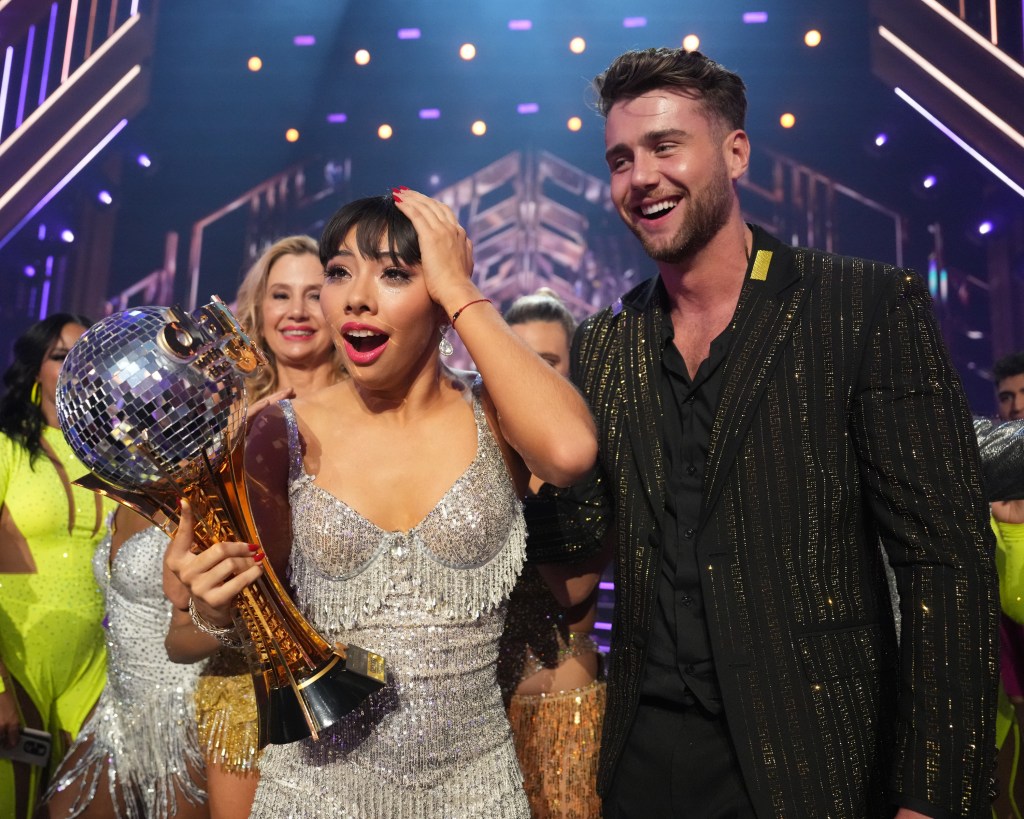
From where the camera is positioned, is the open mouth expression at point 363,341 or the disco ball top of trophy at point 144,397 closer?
the disco ball top of trophy at point 144,397

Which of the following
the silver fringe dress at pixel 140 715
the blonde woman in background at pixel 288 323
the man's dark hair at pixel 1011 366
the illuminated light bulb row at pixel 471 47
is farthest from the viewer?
the illuminated light bulb row at pixel 471 47

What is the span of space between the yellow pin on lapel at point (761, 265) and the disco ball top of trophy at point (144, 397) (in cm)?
99

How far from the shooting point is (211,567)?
1.23 m

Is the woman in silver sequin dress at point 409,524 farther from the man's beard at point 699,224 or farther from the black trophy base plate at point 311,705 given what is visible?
the man's beard at point 699,224

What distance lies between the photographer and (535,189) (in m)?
6.73

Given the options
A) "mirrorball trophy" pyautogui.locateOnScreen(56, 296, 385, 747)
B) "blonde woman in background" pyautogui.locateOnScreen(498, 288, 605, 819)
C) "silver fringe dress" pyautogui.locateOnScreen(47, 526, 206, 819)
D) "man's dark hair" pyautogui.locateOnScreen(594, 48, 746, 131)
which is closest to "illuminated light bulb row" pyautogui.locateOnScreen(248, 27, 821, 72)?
"man's dark hair" pyautogui.locateOnScreen(594, 48, 746, 131)

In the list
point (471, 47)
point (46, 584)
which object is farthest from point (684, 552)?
point (471, 47)

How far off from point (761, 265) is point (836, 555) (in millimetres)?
559

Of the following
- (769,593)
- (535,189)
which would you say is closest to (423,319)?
(769,593)

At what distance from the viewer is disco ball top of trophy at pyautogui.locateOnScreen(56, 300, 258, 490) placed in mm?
1152

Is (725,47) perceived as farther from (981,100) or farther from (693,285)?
(693,285)

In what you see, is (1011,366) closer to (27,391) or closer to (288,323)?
(288,323)

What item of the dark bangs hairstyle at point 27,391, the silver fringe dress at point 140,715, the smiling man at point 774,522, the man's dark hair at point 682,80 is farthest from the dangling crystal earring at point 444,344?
the dark bangs hairstyle at point 27,391

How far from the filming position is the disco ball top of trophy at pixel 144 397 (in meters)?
1.15
